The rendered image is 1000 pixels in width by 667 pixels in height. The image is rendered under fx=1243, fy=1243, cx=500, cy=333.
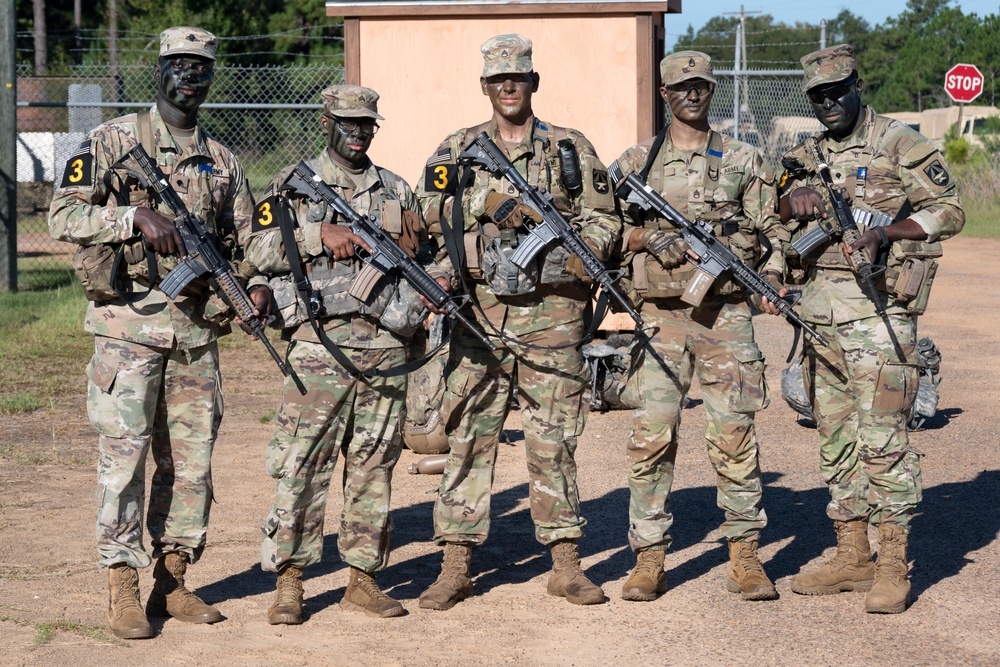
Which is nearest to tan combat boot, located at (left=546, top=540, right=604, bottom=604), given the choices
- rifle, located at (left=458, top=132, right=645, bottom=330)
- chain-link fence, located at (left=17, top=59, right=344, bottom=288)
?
rifle, located at (left=458, top=132, right=645, bottom=330)

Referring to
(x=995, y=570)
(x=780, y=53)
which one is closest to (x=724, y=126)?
(x=995, y=570)

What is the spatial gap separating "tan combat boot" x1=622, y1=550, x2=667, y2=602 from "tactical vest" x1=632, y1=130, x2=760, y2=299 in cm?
115

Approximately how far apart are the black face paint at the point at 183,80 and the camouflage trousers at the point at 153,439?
986 mm

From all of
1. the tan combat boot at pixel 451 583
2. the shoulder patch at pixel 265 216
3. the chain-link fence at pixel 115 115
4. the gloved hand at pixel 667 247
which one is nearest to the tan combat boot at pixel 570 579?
the tan combat boot at pixel 451 583

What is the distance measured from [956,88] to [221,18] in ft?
53.2

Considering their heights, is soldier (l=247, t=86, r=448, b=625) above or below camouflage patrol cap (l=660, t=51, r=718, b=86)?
below

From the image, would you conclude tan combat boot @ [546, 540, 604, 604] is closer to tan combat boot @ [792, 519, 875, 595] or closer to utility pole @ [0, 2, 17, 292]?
tan combat boot @ [792, 519, 875, 595]

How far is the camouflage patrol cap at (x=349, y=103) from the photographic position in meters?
4.97

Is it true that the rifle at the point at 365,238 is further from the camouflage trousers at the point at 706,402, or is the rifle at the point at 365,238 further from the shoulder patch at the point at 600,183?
the camouflage trousers at the point at 706,402

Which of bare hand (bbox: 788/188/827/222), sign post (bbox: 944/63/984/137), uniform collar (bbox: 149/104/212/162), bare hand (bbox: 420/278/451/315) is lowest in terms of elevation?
bare hand (bbox: 420/278/451/315)

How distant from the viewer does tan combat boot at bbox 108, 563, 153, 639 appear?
15.9 ft

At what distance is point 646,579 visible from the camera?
5.41 metres

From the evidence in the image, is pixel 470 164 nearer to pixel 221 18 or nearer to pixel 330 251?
pixel 330 251

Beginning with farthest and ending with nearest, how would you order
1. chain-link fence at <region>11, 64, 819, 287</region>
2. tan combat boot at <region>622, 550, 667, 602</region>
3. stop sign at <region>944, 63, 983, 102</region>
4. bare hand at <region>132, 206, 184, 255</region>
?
stop sign at <region>944, 63, 983, 102</region>
chain-link fence at <region>11, 64, 819, 287</region>
tan combat boot at <region>622, 550, 667, 602</region>
bare hand at <region>132, 206, 184, 255</region>
